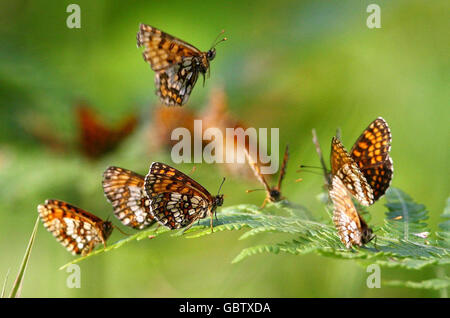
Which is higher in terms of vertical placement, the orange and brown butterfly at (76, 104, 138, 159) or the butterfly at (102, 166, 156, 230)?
the orange and brown butterfly at (76, 104, 138, 159)

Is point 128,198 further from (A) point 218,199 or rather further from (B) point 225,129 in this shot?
(B) point 225,129

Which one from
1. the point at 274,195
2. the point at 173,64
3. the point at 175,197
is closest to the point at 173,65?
the point at 173,64

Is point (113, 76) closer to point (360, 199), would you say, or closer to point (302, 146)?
point (302, 146)

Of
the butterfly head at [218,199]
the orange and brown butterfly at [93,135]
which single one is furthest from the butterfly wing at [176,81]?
the orange and brown butterfly at [93,135]

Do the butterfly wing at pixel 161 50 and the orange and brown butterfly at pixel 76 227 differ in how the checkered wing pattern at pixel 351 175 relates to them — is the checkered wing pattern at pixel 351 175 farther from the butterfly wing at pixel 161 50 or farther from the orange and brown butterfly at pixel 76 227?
the orange and brown butterfly at pixel 76 227

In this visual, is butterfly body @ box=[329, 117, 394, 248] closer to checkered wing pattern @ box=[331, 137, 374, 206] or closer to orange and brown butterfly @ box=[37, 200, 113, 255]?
checkered wing pattern @ box=[331, 137, 374, 206]

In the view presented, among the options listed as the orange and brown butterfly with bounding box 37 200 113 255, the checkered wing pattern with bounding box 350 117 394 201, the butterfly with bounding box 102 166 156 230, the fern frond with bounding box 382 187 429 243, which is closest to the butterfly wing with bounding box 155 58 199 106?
the butterfly with bounding box 102 166 156 230
